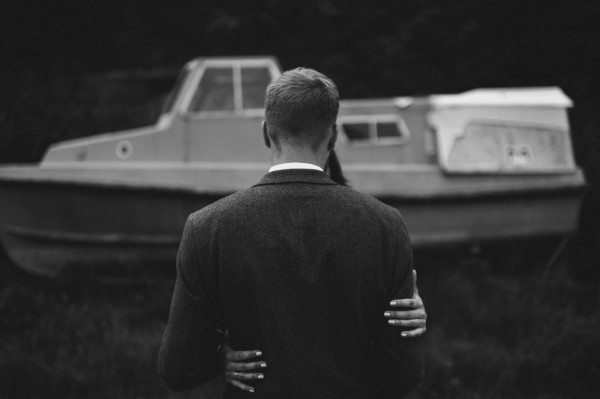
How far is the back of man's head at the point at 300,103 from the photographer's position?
5.14ft

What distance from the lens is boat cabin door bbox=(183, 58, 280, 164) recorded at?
594 cm

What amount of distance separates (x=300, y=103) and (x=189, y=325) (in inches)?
28.1

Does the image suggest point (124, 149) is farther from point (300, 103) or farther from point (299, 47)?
point (299, 47)

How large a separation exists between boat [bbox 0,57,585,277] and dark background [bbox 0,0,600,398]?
0.35 meters

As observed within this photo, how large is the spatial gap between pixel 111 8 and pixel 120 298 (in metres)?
7.63

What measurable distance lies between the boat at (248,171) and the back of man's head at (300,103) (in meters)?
3.85

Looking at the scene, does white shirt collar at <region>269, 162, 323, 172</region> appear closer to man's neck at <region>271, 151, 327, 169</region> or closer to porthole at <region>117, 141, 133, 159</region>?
man's neck at <region>271, 151, 327, 169</region>

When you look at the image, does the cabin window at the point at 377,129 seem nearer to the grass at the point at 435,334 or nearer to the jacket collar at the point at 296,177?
the grass at the point at 435,334

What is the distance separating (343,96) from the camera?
10.7 metres

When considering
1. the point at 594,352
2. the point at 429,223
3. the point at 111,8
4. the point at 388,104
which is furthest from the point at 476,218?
the point at 111,8

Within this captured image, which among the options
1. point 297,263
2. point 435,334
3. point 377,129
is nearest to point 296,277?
point 297,263

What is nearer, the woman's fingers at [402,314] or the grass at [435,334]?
the woman's fingers at [402,314]

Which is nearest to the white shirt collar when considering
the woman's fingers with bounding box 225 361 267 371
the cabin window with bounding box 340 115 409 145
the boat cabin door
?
the woman's fingers with bounding box 225 361 267 371

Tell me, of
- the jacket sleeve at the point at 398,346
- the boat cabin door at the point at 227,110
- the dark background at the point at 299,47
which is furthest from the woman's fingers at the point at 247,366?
the dark background at the point at 299,47
